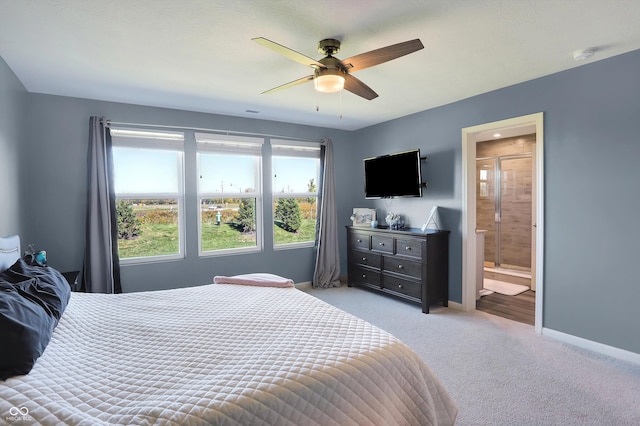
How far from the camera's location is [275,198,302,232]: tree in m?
4.86

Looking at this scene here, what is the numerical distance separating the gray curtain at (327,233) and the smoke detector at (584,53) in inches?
123

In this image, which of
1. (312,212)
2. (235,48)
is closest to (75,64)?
(235,48)

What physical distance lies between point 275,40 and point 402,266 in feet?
9.72

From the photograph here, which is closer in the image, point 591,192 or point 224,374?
point 224,374

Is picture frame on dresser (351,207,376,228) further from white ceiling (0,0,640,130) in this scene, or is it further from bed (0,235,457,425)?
bed (0,235,457,425)

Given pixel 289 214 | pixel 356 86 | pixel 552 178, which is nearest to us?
pixel 356 86

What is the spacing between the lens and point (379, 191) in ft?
15.2

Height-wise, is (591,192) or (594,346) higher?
(591,192)

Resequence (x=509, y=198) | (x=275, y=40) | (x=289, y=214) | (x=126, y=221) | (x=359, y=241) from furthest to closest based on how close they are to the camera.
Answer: (x=509, y=198) < (x=289, y=214) < (x=359, y=241) < (x=126, y=221) < (x=275, y=40)

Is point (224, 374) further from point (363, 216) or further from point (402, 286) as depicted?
point (363, 216)

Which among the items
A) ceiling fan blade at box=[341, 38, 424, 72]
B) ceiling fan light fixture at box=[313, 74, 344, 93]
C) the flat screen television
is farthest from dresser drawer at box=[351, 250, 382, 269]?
ceiling fan blade at box=[341, 38, 424, 72]

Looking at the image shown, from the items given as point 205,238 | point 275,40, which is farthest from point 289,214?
point 275,40

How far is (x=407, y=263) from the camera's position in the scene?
3.98 meters

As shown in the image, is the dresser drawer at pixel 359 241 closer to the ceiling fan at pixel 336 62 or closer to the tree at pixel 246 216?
the tree at pixel 246 216
